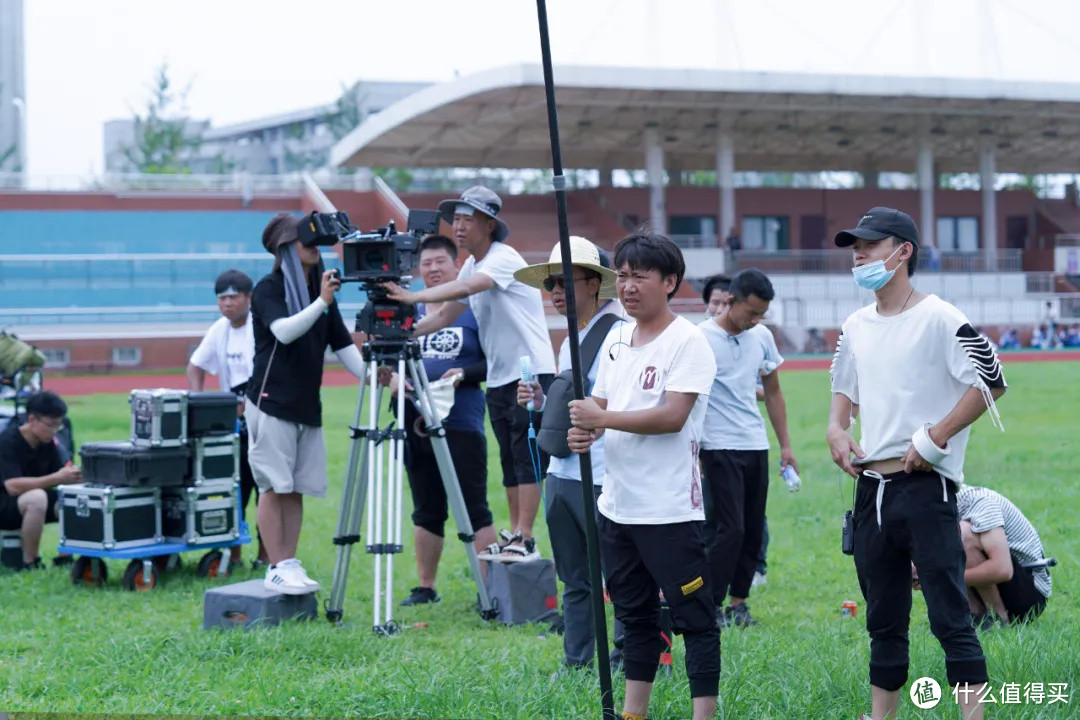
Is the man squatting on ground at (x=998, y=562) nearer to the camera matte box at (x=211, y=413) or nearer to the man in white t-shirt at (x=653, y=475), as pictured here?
the man in white t-shirt at (x=653, y=475)

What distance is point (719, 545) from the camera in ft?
21.6

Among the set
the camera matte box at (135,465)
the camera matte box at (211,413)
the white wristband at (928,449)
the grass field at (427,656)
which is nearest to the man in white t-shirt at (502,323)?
the grass field at (427,656)

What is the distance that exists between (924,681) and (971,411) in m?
1.13

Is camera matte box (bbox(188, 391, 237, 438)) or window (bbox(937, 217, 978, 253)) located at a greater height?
window (bbox(937, 217, 978, 253))

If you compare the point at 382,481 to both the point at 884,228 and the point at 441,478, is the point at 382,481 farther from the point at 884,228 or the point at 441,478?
the point at 884,228

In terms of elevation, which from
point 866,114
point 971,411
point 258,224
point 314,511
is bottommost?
point 314,511

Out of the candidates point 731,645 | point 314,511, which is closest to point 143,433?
point 314,511

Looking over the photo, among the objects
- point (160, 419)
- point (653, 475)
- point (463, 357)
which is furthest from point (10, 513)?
point (653, 475)

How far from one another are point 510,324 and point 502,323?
0.05m

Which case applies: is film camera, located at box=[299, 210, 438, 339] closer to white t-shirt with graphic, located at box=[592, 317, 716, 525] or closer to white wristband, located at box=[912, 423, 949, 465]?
white t-shirt with graphic, located at box=[592, 317, 716, 525]

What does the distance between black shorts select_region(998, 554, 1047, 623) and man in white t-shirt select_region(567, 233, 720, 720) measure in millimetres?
2336

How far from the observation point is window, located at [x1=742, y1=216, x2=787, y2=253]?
170 ft

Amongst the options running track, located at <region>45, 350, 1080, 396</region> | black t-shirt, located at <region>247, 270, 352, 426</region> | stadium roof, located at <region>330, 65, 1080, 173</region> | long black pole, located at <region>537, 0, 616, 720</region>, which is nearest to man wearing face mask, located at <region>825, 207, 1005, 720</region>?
long black pole, located at <region>537, 0, 616, 720</region>

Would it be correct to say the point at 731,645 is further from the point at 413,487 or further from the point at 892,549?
the point at 413,487
